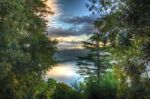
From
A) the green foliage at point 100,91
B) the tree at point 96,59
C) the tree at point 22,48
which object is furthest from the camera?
the tree at point 96,59

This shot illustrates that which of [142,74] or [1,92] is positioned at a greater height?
[142,74]

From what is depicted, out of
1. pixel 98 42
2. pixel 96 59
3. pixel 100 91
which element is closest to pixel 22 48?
pixel 98 42

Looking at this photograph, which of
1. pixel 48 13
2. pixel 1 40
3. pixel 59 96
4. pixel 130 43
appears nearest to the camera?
pixel 130 43

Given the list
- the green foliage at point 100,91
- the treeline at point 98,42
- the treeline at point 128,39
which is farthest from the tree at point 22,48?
the green foliage at point 100,91

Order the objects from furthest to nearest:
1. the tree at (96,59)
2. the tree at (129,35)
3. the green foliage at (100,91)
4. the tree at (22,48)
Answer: the tree at (96,59) → the green foliage at (100,91) → the tree at (22,48) → the tree at (129,35)

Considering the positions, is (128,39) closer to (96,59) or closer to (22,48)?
(22,48)

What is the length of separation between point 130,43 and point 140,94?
3832 mm

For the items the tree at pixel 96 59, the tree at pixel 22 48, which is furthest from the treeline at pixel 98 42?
the tree at pixel 96 59

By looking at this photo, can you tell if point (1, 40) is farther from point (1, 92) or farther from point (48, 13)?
point (48, 13)

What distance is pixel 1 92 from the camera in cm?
4034

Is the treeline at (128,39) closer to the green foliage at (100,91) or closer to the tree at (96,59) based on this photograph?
the green foliage at (100,91)

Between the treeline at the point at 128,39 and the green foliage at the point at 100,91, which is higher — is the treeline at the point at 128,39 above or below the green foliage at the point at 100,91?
above

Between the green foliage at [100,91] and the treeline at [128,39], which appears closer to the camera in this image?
the treeline at [128,39]

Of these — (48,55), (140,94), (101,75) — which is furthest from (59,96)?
(140,94)
